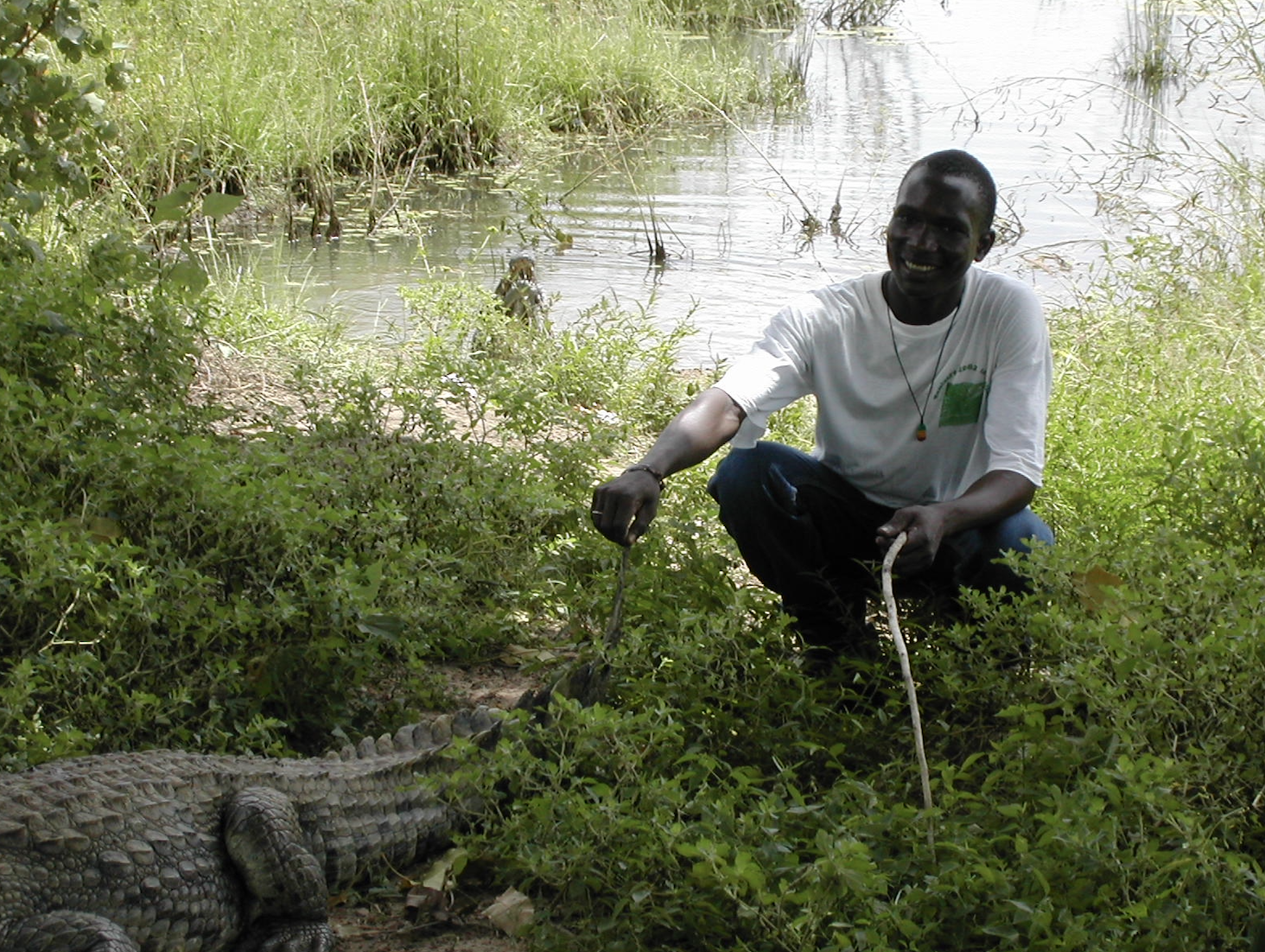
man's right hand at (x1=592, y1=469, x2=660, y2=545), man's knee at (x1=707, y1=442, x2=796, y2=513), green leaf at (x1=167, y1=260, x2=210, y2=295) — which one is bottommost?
man's knee at (x1=707, y1=442, x2=796, y2=513)

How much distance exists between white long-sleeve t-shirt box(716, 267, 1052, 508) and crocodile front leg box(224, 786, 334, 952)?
1.58 meters

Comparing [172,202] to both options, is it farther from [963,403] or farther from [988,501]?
[988,501]

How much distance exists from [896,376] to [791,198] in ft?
25.3

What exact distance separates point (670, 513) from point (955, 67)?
12.4m

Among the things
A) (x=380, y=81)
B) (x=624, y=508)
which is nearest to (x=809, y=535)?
(x=624, y=508)

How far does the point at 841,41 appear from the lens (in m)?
18.8

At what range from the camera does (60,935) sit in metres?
2.74

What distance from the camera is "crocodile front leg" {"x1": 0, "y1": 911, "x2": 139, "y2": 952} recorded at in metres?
2.73

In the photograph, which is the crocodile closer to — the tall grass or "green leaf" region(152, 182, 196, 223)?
"green leaf" region(152, 182, 196, 223)

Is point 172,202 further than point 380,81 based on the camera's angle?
No

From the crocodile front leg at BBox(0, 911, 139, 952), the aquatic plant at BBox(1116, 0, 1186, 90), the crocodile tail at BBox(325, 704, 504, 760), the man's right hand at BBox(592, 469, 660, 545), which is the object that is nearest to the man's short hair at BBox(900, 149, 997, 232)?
the man's right hand at BBox(592, 469, 660, 545)

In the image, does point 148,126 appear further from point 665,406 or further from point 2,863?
point 2,863

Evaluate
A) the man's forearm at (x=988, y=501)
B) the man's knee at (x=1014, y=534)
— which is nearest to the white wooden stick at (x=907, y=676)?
the man's forearm at (x=988, y=501)

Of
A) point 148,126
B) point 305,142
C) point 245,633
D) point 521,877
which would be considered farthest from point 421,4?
point 521,877
